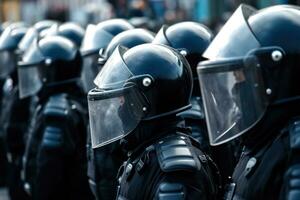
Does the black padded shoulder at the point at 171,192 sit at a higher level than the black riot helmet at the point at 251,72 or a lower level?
lower

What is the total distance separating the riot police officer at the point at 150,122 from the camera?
4.12 metres

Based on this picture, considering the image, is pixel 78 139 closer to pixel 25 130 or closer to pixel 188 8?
pixel 25 130

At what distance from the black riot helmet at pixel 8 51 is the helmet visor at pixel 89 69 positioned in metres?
2.71

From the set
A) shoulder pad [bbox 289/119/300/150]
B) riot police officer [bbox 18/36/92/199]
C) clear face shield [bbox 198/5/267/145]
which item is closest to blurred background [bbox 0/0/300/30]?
riot police officer [bbox 18/36/92/199]

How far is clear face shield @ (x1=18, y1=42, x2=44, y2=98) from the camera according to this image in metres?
7.69

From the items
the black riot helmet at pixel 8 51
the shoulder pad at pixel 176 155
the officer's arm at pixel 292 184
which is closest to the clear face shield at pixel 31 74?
the black riot helmet at pixel 8 51

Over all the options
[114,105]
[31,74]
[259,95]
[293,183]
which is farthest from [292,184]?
[31,74]

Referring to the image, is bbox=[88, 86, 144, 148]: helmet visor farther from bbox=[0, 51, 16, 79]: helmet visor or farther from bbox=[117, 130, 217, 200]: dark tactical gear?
bbox=[0, 51, 16, 79]: helmet visor

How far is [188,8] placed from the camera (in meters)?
21.8

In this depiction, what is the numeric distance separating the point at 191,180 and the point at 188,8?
1790cm

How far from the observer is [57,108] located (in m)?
7.07

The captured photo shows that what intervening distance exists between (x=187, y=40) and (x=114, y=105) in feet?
5.25

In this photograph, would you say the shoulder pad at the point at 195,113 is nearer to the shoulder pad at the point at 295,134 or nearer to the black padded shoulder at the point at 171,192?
the black padded shoulder at the point at 171,192

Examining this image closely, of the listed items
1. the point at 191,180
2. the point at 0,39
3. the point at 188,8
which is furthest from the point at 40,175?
the point at 188,8
